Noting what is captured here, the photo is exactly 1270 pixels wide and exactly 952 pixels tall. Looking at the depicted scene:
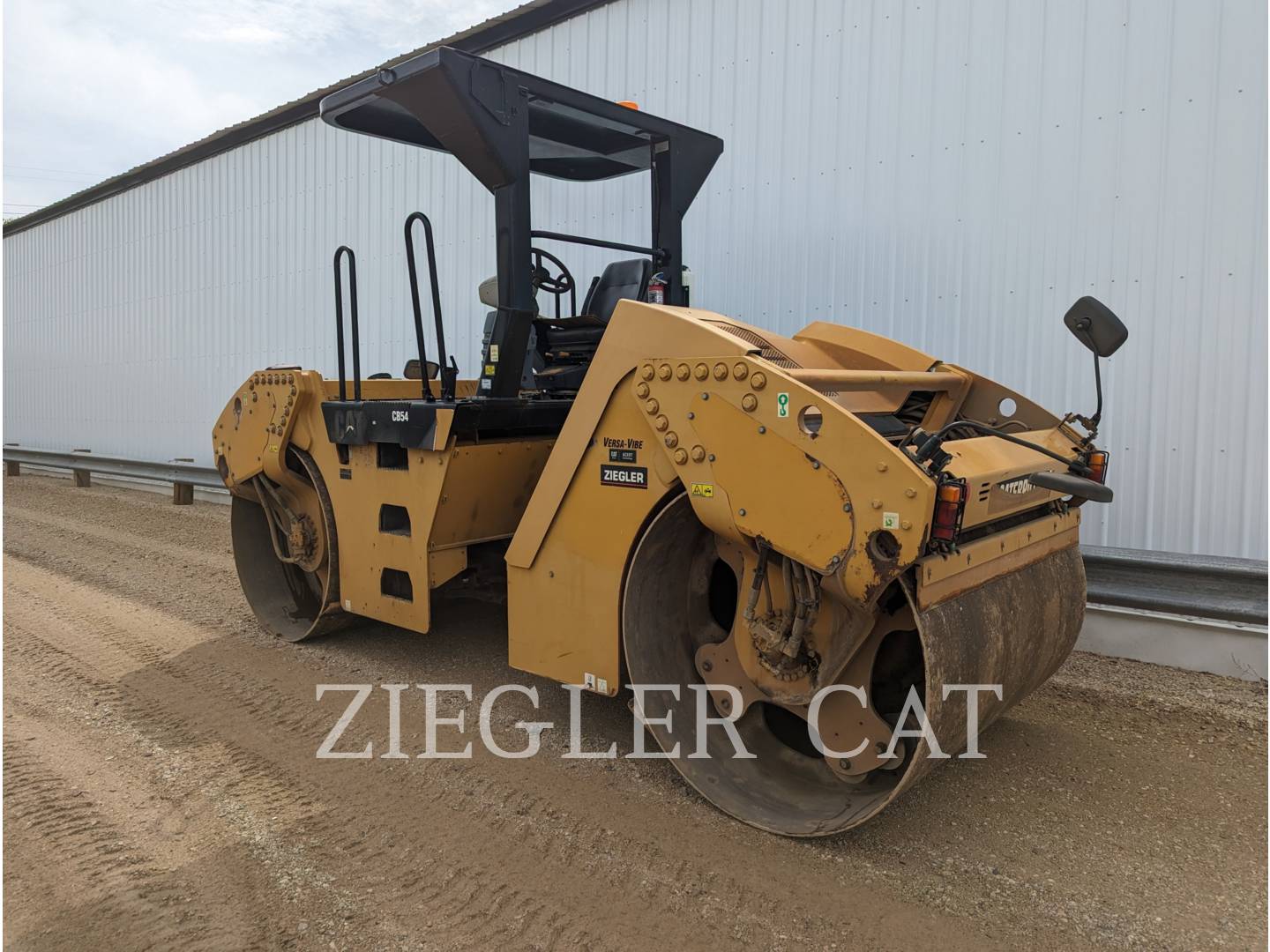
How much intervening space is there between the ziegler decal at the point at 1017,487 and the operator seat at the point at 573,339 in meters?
1.94

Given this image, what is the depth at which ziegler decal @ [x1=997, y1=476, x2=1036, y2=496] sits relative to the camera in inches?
111

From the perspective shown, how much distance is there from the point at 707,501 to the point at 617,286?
7.45 feet

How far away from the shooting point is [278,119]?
31.5ft

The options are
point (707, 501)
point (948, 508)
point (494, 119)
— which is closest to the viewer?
point (948, 508)

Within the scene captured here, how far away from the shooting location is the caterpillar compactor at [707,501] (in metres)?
2.60

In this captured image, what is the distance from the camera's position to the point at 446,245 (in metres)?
7.82

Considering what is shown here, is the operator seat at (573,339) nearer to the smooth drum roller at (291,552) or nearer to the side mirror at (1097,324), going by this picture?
the smooth drum roller at (291,552)

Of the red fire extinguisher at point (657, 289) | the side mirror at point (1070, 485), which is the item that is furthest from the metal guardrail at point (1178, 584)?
the red fire extinguisher at point (657, 289)

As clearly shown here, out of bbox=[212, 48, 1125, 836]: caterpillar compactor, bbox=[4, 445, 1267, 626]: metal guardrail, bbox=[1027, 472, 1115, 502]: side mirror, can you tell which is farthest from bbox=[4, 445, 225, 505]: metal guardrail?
bbox=[1027, 472, 1115, 502]: side mirror

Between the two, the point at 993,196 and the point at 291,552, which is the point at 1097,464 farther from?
the point at 291,552

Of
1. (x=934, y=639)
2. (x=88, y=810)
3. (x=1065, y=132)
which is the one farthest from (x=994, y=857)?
(x=1065, y=132)

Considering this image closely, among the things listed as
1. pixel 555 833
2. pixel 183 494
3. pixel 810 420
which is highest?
pixel 810 420

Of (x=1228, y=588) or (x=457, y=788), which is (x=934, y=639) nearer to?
(x=457, y=788)

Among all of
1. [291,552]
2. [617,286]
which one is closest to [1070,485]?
[617,286]
